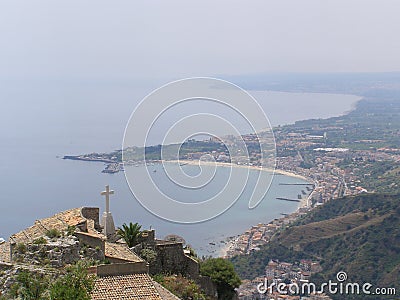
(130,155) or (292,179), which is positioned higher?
(130,155)

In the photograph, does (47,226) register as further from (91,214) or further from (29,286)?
(29,286)

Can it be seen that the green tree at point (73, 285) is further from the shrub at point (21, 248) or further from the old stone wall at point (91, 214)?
the old stone wall at point (91, 214)

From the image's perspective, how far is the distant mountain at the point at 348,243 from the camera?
28.6 m

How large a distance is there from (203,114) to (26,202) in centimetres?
2932

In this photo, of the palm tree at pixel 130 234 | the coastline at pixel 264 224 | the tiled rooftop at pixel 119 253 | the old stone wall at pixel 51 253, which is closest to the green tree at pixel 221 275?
the palm tree at pixel 130 234

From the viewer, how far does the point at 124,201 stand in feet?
102

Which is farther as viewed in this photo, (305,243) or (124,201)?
(305,243)

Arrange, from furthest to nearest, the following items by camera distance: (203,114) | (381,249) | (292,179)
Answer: (292,179) < (381,249) < (203,114)

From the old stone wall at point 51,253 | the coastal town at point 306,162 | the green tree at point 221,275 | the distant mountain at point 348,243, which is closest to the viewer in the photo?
the old stone wall at point 51,253

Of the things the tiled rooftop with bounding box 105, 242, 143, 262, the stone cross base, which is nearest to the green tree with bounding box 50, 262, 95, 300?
the tiled rooftop with bounding box 105, 242, 143, 262

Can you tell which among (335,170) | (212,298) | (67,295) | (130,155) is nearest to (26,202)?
(130,155)

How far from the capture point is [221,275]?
1066 cm

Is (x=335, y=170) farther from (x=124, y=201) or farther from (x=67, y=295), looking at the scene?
(x=67, y=295)

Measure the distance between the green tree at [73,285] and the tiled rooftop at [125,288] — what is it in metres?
0.20
